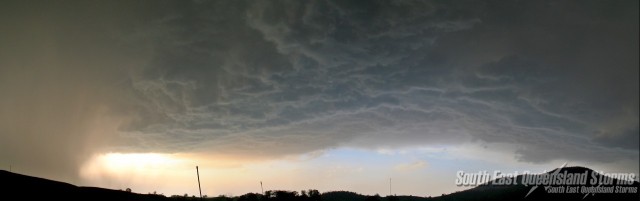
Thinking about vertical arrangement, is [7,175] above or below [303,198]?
above

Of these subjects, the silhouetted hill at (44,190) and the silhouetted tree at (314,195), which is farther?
the silhouetted tree at (314,195)

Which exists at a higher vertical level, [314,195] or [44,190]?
[44,190]

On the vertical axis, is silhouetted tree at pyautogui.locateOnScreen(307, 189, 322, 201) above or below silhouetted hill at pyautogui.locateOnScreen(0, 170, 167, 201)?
below

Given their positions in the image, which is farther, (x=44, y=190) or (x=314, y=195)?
(x=314, y=195)

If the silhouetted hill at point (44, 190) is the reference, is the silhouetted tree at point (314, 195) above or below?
below

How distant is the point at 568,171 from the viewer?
198 metres

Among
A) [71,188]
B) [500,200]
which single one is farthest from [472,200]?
[71,188]

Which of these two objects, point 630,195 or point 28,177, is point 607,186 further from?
point 28,177

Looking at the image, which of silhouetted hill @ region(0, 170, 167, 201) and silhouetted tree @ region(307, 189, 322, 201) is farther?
silhouetted tree @ region(307, 189, 322, 201)

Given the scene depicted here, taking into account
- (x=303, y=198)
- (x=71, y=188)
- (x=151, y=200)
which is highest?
(x=71, y=188)

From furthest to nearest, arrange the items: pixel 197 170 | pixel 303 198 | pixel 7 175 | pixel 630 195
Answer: pixel 630 195 → pixel 303 198 → pixel 197 170 → pixel 7 175

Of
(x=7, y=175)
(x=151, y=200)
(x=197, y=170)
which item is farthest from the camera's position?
(x=197, y=170)

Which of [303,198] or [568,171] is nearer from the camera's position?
[303,198]

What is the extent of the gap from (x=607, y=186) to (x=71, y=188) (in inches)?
6159
